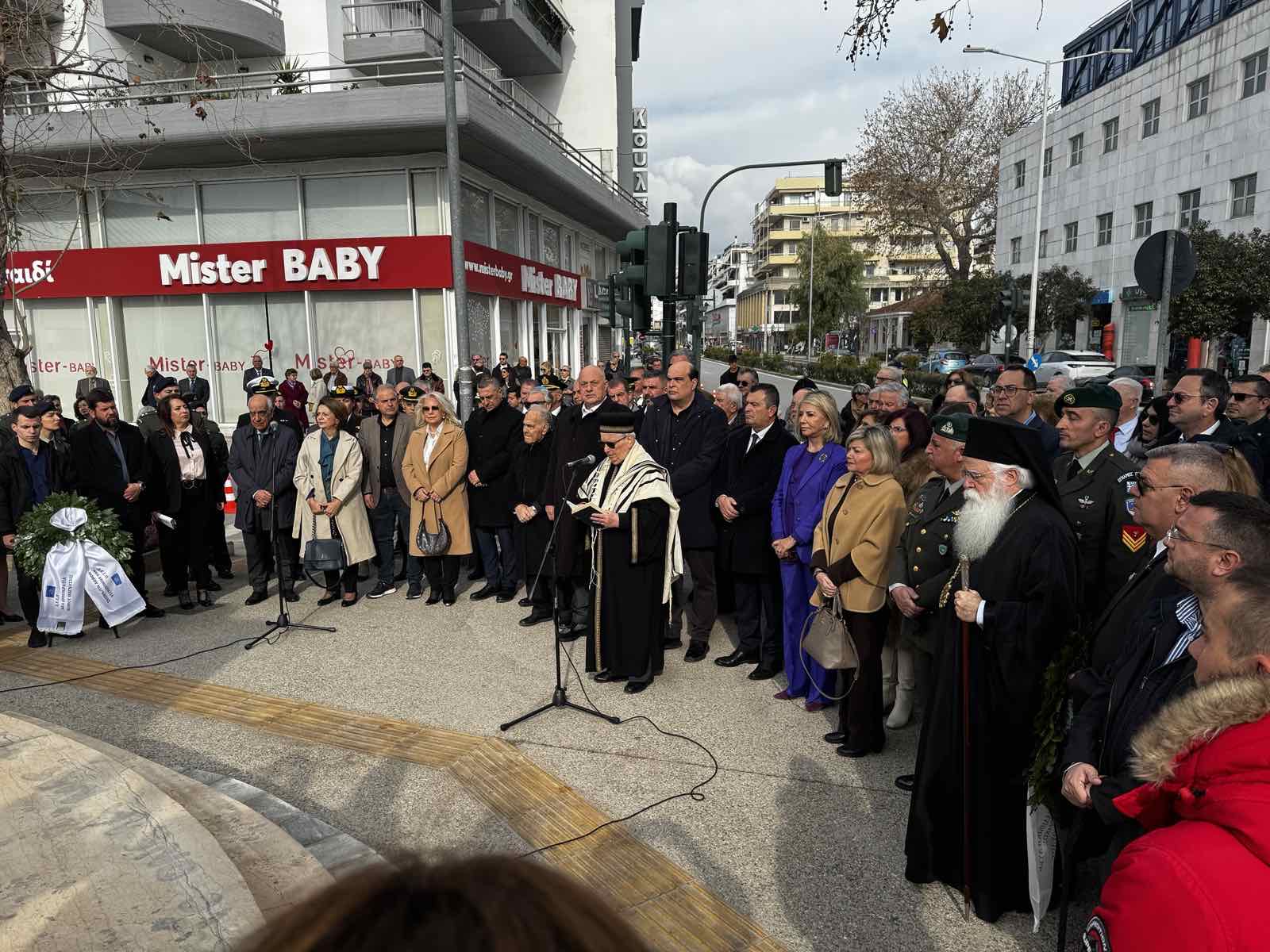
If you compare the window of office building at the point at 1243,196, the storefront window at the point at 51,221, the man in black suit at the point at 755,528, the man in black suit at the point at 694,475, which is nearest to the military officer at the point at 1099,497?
the man in black suit at the point at 755,528

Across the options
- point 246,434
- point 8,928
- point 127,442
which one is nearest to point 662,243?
point 246,434

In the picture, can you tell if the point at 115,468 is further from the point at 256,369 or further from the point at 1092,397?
the point at 256,369

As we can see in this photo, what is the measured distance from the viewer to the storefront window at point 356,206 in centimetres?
1858

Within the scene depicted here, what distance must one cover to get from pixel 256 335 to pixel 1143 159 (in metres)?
37.5

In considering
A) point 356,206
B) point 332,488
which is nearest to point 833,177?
point 356,206

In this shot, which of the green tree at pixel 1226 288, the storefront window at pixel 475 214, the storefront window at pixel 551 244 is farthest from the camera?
the storefront window at pixel 551 244

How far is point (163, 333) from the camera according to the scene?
1961cm

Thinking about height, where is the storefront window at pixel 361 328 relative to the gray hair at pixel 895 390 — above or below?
above

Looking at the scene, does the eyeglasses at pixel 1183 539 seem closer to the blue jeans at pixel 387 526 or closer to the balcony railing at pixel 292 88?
the blue jeans at pixel 387 526

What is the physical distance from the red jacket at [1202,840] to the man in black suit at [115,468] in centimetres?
788

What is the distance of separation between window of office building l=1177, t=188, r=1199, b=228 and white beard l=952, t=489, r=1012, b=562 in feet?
122

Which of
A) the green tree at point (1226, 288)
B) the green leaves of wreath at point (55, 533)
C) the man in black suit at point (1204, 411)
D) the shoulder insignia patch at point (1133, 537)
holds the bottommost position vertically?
the green leaves of wreath at point (55, 533)

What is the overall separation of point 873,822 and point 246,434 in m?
6.51

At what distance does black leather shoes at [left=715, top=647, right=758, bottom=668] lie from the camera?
21.1 ft
